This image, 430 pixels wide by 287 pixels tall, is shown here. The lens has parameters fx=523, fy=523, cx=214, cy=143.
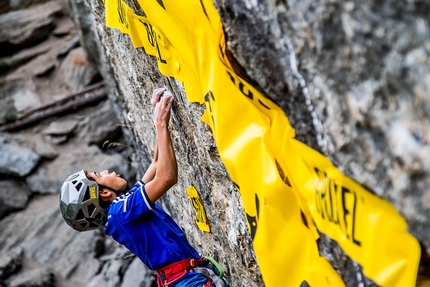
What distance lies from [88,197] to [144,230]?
486mm

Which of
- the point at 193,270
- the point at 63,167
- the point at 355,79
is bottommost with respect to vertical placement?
the point at 63,167

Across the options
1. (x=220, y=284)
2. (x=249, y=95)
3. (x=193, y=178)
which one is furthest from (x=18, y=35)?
(x=249, y=95)

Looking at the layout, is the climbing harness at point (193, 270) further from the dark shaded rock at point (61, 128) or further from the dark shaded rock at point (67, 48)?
the dark shaded rock at point (67, 48)

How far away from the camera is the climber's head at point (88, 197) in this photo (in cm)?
370

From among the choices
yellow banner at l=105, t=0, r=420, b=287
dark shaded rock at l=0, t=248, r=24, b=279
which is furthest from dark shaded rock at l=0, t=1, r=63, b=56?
yellow banner at l=105, t=0, r=420, b=287

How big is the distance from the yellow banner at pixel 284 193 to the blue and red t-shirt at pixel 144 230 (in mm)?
985

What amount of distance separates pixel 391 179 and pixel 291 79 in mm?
588

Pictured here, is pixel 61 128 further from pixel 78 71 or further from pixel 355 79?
pixel 355 79

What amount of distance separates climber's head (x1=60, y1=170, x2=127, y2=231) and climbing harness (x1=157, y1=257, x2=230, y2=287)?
62cm

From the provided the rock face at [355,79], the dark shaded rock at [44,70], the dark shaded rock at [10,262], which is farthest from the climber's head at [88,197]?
the dark shaded rock at [44,70]

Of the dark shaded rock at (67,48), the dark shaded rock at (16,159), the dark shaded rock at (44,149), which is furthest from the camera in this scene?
the dark shaded rock at (67,48)

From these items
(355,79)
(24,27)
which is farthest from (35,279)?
(355,79)

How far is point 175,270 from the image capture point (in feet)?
11.8

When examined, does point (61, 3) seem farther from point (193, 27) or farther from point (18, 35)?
point (193, 27)
